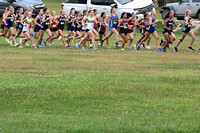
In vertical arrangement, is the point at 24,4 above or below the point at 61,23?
above

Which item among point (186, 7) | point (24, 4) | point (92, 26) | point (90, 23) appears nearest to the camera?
point (90, 23)

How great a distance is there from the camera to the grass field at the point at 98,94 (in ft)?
31.7

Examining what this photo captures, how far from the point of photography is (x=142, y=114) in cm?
1063

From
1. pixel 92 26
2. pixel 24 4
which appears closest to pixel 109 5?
pixel 24 4

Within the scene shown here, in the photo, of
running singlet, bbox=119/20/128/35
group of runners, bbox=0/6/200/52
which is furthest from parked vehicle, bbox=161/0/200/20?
running singlet, bbox=119/20/128/35

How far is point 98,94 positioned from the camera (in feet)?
42.0

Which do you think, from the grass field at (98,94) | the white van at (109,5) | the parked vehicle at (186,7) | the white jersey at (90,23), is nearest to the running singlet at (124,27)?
the white jersey at (90,23)

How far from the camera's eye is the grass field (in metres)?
9.65

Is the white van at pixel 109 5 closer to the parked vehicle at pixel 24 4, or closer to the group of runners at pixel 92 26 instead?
the parked vehicle at pixel 24 4

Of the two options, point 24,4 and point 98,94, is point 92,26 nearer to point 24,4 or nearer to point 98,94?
point 98,94

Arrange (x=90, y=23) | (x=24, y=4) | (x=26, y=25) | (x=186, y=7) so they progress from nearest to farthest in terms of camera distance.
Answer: (x=90, y=23) → (x=26, y=25) → (x=186, y=7) → (x=24, y=4)

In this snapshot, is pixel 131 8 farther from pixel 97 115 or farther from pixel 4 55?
pixel 97 115

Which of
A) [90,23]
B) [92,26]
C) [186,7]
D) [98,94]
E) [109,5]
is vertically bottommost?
[98,94]

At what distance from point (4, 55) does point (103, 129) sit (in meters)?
13.2
